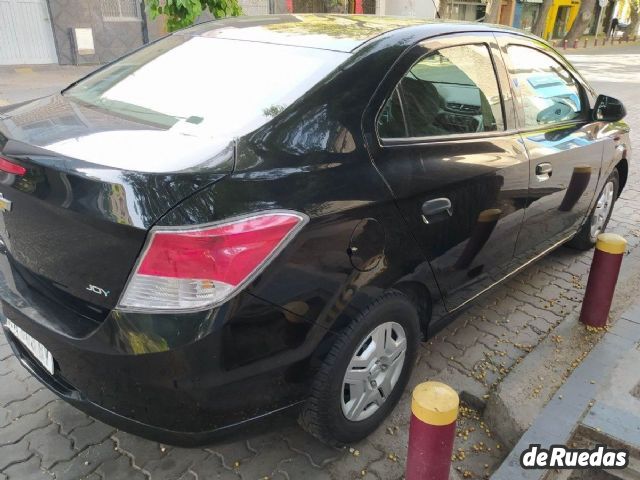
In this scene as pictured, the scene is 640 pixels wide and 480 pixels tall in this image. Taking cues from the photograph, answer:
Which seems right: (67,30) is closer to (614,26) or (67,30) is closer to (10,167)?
A: (10,167)

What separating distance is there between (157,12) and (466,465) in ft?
16.1

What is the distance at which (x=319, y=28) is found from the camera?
8.77 feet

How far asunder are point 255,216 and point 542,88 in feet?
8.04

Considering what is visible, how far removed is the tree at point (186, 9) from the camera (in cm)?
510

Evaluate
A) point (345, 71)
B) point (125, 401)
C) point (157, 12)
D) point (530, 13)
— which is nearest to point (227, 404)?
point (125, 401)

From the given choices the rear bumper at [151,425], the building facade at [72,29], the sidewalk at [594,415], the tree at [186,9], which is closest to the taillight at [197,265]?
the rear bumper at [151,425]

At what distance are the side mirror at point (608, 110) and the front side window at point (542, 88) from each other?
12 cm

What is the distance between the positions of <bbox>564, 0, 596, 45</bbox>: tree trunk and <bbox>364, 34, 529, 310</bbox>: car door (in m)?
30.8

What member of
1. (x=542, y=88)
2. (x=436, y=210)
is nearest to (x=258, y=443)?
(x=436, y=210)

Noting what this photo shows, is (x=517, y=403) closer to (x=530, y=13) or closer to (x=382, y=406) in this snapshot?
(x=382, y=406)

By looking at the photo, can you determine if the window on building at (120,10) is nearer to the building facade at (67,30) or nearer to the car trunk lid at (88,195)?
the building facade at (67,30)

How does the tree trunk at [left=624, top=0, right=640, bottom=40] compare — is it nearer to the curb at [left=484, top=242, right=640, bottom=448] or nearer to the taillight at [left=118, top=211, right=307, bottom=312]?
the curb at [left=484, top=242, right=640, bottom=448]

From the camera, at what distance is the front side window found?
312 cm

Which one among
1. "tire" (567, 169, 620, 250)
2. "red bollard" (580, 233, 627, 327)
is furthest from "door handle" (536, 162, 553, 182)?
"tire" (567, 169, 620, 250)
